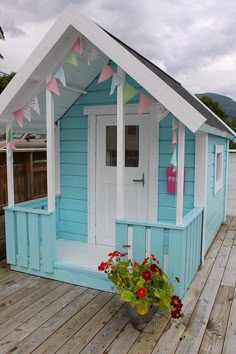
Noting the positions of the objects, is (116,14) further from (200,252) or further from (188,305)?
(188,305)

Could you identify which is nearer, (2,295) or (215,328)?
(215,328)

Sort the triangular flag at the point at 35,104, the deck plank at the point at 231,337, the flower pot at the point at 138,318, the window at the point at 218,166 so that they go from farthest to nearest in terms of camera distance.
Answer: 1. the window at the point at 218,166
2. the triangular flag at the point at 35,104
3. the flower pot at the point at 138,318
4. the deck plank at the point at 231,337

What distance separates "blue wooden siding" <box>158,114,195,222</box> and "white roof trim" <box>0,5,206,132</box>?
0.96 metres

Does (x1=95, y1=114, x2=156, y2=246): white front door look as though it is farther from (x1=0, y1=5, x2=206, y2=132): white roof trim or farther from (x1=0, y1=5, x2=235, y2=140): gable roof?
(x1=0, y1=5, x2=206, y2=132): white roof trim

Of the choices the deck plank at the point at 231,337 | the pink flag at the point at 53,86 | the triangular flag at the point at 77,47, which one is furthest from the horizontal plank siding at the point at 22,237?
the deck plank at the point at 231,337

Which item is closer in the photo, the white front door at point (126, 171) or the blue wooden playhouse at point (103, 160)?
the blue wooden playhouse at point (103, 160)

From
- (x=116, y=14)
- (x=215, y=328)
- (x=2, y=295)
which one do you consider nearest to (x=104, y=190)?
(x=2, y=295)

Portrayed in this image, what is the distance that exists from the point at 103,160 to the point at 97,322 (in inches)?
79.9

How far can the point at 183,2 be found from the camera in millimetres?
4848

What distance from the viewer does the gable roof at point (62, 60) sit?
241 cm

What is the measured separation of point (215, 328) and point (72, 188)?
246cm

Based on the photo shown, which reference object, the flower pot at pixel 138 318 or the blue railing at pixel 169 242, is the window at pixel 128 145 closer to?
the blue railing at pixel 169 242

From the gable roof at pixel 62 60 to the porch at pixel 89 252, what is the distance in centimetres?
97

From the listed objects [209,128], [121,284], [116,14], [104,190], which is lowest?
[121,284]
